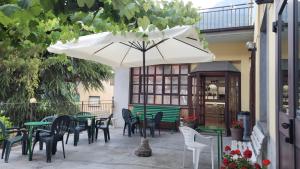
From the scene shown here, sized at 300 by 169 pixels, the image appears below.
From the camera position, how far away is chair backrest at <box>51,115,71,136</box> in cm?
542

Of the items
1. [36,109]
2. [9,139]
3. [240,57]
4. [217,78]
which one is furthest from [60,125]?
[240,57]

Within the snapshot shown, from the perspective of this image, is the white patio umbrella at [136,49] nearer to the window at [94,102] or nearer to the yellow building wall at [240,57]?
the yellow building wall at [240,57]

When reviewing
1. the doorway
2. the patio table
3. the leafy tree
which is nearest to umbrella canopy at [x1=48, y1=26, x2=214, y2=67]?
A: the leafy tree

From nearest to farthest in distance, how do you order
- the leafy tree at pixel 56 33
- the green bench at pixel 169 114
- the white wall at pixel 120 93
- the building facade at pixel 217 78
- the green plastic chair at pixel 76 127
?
the leafy tree at pixel 56 33
the green plastic chair at pixel 76 127
the building facade at pixel 217 78
the green bench at pixel 169 114
the white wall at pixel 120 93

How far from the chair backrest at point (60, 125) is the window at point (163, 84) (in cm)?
500

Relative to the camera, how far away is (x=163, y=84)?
1028 cm

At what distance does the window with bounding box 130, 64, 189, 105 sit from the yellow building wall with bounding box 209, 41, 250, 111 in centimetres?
131

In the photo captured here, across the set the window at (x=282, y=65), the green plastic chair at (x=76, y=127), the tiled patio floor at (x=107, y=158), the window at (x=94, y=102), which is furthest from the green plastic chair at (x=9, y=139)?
the window at (x=94, y=102)

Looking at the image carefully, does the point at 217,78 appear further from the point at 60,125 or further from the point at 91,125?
the point at 60,125

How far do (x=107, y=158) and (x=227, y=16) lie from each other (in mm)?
6696

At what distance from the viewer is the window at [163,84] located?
32.7 feet

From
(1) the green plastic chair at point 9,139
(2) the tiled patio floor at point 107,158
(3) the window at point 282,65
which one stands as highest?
(3) the window at point 282,65

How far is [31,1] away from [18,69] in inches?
413

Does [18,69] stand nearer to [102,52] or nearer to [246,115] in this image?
[102,52]
